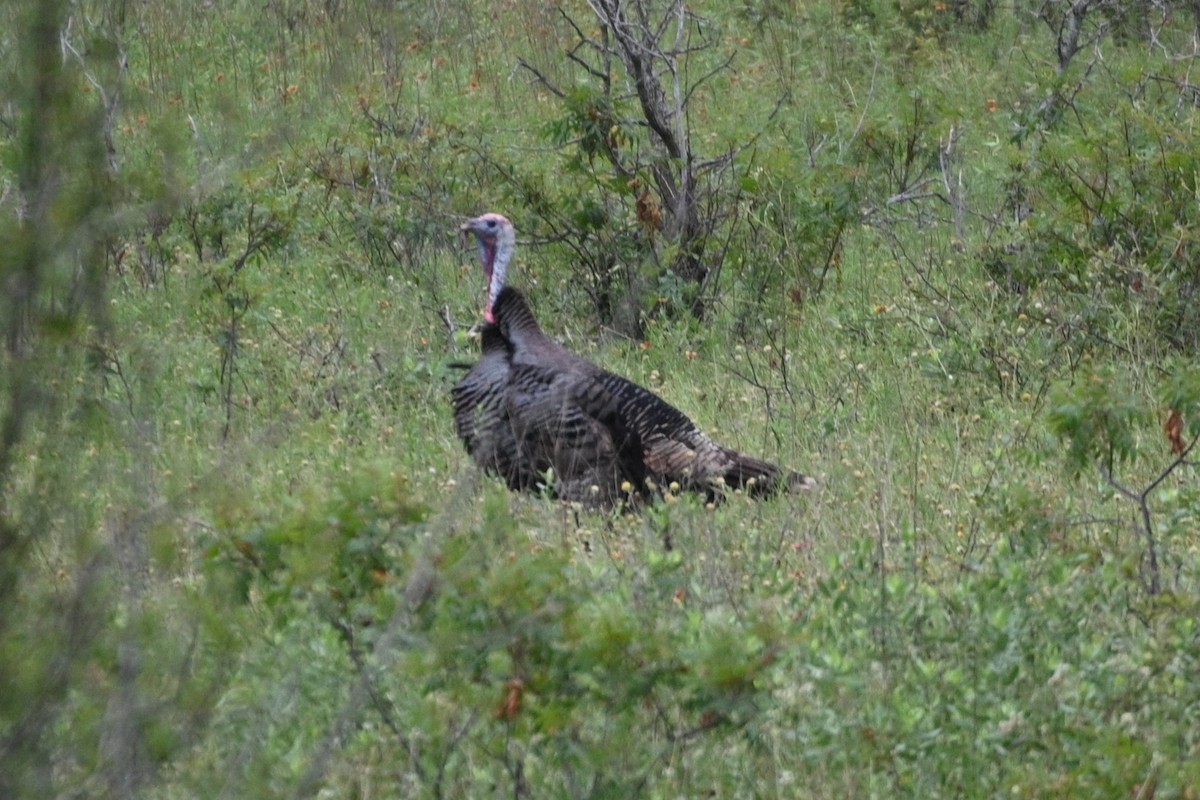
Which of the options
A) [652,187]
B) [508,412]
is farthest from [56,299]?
[652,187]

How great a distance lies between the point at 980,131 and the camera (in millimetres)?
11516

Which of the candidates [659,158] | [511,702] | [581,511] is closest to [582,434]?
[581,511]

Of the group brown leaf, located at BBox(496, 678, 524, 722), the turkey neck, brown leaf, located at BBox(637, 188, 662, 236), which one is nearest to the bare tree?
brown leaf, located at BBox(637, 188, 662, 236)

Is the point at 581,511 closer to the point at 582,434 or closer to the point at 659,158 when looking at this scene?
the point at 582,434

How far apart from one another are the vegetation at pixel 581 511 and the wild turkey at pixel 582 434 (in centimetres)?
24

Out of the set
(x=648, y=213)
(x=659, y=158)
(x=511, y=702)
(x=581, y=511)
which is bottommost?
(x=581, y=511)

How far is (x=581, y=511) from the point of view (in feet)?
18.6

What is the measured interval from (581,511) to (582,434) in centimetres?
33

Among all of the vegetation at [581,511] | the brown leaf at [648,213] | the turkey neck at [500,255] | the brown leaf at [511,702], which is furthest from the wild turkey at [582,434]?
the brown leaf at [511,702]

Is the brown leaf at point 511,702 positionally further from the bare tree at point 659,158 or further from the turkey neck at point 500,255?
the bare tree at point 659,158

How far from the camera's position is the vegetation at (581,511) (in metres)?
2.33

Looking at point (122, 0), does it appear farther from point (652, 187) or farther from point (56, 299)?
point (652, 187)

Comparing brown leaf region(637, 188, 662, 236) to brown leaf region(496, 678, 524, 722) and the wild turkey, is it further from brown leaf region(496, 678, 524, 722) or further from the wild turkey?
brown leaf region(496, 678, 524, 722)

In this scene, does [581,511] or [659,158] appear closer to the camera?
[581,511]
